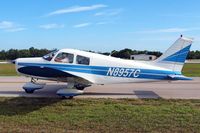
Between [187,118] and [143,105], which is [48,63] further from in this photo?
[187,118]

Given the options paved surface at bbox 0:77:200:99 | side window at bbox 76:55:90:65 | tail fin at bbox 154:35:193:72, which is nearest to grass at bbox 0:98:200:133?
paved surface at bbox 0:77:200:99

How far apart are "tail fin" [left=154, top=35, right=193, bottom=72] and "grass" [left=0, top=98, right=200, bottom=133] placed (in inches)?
78.7

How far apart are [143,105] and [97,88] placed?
5164 millimetres

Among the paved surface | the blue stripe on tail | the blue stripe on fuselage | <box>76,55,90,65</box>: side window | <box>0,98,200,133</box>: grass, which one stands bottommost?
<box>0,98,200,133</box>: grass

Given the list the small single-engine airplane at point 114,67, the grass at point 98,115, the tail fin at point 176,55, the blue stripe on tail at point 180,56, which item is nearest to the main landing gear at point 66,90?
the small single-engine airplane at point 114,67

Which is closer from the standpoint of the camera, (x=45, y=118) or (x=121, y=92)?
(x=45, y=118)

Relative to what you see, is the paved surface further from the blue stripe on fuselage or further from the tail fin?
the tail fin

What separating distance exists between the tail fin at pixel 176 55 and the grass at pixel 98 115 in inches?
78.7

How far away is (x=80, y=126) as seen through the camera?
26.3ft

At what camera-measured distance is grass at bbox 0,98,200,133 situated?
788 cm

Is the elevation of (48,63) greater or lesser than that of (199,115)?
greater

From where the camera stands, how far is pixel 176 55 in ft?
43.9

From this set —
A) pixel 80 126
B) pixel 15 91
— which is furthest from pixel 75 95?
pixel 80 126

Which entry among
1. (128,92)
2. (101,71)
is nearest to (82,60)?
(101,71)
